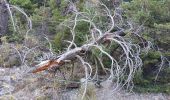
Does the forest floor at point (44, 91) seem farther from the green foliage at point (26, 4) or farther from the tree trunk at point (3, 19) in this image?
the green foliage at point (26, 4)

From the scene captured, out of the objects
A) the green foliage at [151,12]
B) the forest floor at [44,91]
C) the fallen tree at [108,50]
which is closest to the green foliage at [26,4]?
the fallen tree at [108,50]

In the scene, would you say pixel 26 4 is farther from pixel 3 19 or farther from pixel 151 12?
pixel 151 12

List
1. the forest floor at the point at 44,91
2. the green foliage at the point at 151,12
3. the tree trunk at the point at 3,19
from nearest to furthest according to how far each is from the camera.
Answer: the forest floor at the point at 44,91 → the green foliage at the point at 151,12 → the tree trunk at the point at 3,19

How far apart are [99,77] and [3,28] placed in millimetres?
3187

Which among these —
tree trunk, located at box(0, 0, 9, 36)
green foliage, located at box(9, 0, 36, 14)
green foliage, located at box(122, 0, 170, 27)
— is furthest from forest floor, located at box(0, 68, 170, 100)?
green foliage, located at box(9, 0, 36, 14)

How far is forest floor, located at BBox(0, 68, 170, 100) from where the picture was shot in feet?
22.8

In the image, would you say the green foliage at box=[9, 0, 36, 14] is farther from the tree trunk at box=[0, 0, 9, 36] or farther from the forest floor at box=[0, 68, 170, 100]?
the forest floor at box=[0, 68, 170, 100]

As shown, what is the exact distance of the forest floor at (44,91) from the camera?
694cm

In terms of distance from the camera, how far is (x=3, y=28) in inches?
377

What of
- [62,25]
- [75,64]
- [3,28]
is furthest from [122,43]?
[3,28]

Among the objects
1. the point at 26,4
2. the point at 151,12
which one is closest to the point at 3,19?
the point at 26,4

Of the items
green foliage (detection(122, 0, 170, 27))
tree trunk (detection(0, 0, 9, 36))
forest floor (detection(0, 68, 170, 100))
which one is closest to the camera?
forest floor (detection(0, 68, 170, 100))

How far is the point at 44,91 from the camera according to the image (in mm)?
7059

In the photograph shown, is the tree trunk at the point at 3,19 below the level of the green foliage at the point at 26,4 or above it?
below
